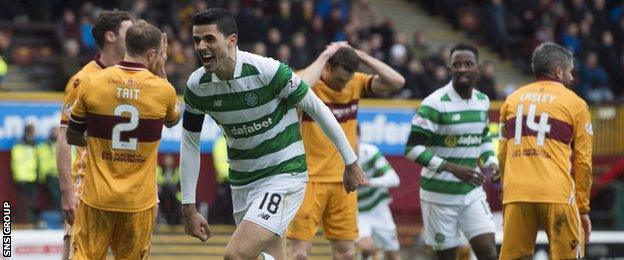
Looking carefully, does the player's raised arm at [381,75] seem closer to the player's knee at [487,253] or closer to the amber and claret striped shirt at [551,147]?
the amber and claret striped shirt at [551,147]

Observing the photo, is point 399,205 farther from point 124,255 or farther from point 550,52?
point 124,255

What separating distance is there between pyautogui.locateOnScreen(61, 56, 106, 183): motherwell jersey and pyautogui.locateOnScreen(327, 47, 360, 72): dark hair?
8.01ft

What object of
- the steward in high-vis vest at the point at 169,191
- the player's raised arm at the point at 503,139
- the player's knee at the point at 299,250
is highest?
the player's raised arm at the point at 503,139

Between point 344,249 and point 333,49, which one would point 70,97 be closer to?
point 333,49

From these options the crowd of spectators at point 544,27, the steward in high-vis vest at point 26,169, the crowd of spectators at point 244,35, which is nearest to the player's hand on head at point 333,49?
the steward in high-vis vest at point 26,169

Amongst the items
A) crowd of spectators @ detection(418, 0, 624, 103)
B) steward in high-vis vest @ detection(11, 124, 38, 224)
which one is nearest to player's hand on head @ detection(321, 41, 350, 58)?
steward in high-vis vest @ detection(11, 124, 38, 224)

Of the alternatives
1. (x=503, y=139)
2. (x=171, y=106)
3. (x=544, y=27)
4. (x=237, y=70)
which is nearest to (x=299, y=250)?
(x=503, y=139)

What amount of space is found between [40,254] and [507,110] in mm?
6728

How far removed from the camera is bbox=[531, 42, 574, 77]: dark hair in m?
11.2

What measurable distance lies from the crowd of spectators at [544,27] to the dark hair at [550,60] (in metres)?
18.5

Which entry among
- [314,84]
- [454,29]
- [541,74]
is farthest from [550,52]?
[454,29]

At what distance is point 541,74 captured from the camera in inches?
444

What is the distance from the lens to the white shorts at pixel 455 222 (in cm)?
1296

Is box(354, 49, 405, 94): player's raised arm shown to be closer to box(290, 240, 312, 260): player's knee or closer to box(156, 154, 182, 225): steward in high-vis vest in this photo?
box(290, 240, 312, 260): player's knee
